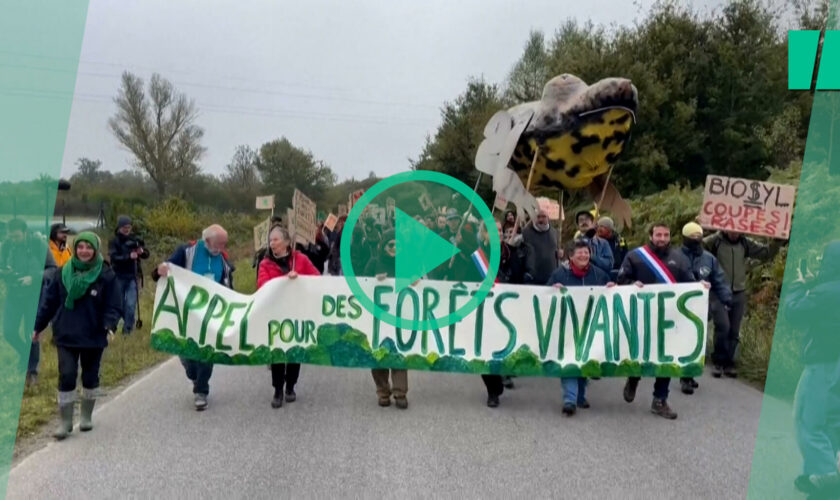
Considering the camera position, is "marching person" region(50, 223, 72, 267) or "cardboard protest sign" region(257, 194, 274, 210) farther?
"cardboard protest sign" region(257, 194, 274, 210)

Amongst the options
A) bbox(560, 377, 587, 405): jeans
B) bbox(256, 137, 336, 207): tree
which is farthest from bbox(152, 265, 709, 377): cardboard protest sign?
bbox(256, 137, 336, 207): tree

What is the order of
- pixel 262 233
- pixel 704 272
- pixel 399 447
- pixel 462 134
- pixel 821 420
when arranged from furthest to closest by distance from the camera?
pixel 462 134 < pixel 262 233 < pixel 704 272 < pixel 399 447 < pixel 821 420

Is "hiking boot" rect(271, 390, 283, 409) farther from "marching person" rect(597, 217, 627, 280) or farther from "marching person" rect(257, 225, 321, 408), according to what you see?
"marching person" rect(597, 217, 627, 280)

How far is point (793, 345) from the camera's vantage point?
7.79 meters

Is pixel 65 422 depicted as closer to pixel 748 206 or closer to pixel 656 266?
pixel 656 266

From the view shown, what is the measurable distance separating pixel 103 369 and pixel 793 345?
7864mm

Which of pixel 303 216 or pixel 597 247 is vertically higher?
pixel 597 247

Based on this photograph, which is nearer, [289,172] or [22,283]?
[22,283]

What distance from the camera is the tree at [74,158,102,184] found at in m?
14.5

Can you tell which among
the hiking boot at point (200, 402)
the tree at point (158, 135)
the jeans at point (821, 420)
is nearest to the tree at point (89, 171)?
the tree at point (158, 135)

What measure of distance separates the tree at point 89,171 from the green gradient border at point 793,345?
1281 cm

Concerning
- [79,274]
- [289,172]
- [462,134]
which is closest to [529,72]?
[462,134]

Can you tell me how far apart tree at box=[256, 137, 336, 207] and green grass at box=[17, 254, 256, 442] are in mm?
6253

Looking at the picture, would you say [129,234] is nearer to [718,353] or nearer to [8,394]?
[8,394]
